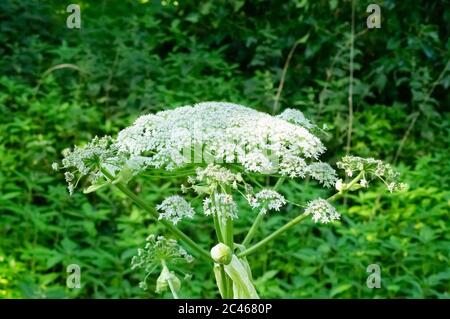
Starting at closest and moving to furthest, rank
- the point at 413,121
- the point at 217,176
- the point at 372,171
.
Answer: the point at 217,176 → the point at 372,171 → the point at 413,121

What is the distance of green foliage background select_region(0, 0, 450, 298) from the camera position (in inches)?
110

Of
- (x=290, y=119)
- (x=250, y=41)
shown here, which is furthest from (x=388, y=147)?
(x=290, y=119)

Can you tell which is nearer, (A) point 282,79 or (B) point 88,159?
(B) point 88,159

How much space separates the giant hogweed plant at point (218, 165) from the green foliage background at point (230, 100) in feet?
5.28

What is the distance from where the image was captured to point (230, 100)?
3.76 metres

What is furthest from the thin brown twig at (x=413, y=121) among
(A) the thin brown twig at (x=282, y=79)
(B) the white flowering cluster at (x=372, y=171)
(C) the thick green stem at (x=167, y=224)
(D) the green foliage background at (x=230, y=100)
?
(C) the thick green stem at (x=167, y=224)

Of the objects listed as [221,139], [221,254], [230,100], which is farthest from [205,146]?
[230,100]

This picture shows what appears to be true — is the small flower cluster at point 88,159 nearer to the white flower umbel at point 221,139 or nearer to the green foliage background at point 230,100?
the white flower umbel at point 221,139

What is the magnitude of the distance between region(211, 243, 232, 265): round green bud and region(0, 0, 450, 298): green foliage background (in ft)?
5.34

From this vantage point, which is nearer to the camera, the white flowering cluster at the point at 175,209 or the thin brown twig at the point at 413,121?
the white flowering cluster at the point at 175,209

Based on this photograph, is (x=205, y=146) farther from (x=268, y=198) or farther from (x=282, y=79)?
(x=282, y=79)

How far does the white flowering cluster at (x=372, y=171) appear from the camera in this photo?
97 cm

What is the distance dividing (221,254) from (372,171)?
0.22 m

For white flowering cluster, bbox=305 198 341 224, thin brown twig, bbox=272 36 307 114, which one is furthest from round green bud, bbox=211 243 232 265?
thin brown twig, bbox=272 36 307 114
